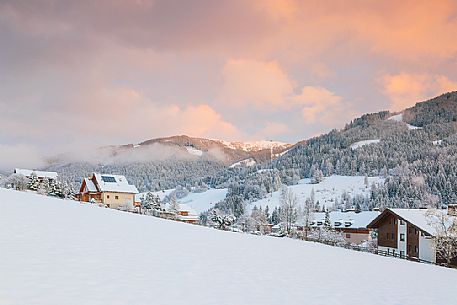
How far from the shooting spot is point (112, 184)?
6303 centimetres

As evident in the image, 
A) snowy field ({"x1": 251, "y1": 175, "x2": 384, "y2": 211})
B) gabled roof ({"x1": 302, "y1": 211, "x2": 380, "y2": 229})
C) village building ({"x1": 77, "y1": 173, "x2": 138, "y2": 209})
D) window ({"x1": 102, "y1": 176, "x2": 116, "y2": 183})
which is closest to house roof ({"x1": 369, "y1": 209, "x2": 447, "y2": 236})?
gabled roof ({"x1": 302, "y1": 211, "x2": 380, "y2": 229})

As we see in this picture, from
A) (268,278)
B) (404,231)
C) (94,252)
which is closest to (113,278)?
(94,252)

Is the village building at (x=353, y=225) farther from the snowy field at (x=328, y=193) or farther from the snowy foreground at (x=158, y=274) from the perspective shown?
the snowy foreground at (x=158, y=274)

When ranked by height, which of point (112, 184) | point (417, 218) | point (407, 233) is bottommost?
point (407, 233)

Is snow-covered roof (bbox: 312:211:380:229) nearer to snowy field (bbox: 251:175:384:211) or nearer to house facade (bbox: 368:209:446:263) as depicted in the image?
house facade (bbox: 368:209:446:263)

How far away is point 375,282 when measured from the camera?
54.0ft

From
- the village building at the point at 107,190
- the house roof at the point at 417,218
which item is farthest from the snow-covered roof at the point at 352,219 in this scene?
the village building at the point at 107,190

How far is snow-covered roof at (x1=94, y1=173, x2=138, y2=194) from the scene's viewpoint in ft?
203

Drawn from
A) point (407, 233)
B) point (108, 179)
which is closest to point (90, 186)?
point (108, 179)

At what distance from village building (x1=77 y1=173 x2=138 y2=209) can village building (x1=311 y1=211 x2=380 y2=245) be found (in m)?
47.6

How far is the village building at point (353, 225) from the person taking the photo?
289 ft

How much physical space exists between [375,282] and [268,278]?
5177 millimetres

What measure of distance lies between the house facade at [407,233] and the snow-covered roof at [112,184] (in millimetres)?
38632

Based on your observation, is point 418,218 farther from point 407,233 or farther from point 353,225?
point 353,225
